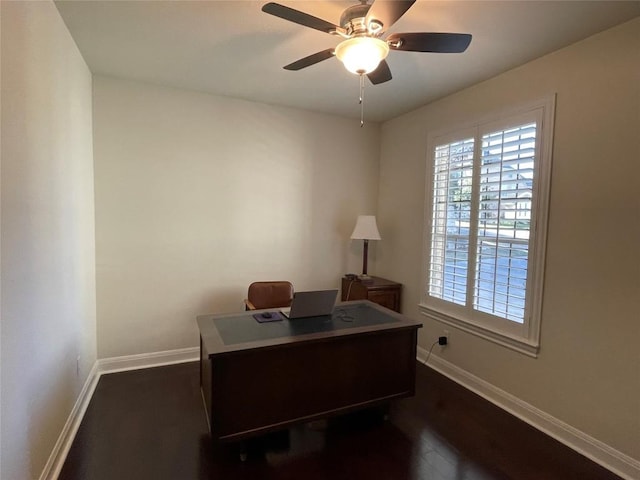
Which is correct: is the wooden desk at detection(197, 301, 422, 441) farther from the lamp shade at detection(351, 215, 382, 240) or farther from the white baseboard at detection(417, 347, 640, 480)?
the lamp shade at detection(351, 215, 382, 240)

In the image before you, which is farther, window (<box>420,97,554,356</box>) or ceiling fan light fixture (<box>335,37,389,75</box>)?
window (<box>420,97,554,356</box>)

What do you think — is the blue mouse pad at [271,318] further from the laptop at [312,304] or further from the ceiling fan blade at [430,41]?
the ceiling fan blade at [430,41]

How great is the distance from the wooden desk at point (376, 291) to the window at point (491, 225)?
15.1 inches

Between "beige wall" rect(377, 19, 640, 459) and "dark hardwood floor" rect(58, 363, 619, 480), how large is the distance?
0.35 meters

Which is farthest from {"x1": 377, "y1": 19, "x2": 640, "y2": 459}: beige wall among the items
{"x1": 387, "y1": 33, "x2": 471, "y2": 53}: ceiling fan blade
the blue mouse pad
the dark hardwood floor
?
the blue mouse pad

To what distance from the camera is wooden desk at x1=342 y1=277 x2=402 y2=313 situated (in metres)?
3.57

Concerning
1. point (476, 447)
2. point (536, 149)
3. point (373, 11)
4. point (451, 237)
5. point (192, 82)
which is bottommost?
point (476, 447)

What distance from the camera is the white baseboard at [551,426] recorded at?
1977mm

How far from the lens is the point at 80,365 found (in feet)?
7.95

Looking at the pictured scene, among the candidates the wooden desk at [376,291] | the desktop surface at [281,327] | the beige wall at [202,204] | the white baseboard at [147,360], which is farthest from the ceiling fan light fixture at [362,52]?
the white baseboard at [147,360]

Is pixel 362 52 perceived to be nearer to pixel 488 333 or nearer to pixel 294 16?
pixel 294 16

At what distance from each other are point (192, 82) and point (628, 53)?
3151 millimetres

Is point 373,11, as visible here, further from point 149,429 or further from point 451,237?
point 149,429

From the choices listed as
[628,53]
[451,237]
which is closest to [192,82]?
[451,237]
